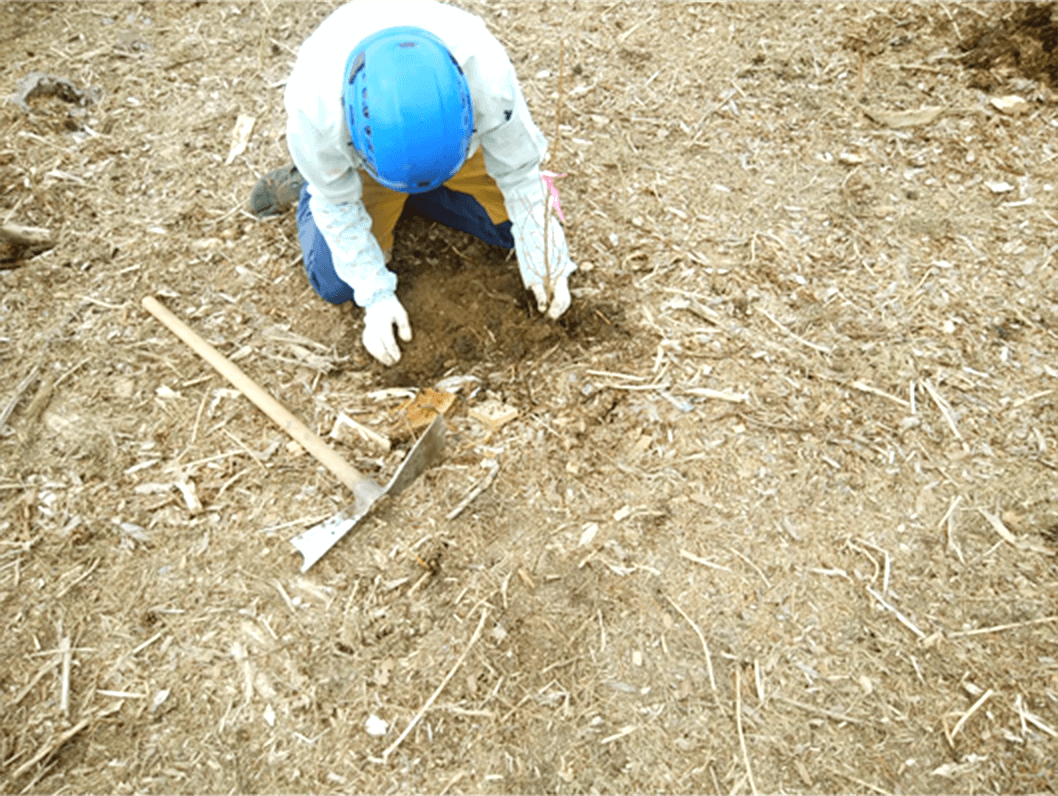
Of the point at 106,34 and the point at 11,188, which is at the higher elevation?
the point at 106,34

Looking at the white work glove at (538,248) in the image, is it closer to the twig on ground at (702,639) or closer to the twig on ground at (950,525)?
the twig on ground at (702,639)

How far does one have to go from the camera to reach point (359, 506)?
7.64 feet

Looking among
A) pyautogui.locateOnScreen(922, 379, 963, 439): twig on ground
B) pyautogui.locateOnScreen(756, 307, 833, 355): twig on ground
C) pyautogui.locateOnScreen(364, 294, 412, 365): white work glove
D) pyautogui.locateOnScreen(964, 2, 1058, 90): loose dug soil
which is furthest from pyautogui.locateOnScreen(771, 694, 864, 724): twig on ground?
pyautogui.locateOnScreen(964, 2, 1058, 90): loose dug soil

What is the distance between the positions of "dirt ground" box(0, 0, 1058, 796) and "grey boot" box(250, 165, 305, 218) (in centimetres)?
16

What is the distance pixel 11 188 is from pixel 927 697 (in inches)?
160

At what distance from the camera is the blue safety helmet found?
1878mm

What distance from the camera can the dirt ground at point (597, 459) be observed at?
6.59ft

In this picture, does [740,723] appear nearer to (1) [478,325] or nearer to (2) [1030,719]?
(2) [1030,719]

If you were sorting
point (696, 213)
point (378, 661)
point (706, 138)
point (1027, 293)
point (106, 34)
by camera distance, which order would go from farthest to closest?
point (106, 34) < point (706, 138) < point (696, 213) < point (1027, 293) < point (378, 661)

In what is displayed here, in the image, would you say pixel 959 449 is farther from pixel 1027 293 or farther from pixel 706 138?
pixel 706 138

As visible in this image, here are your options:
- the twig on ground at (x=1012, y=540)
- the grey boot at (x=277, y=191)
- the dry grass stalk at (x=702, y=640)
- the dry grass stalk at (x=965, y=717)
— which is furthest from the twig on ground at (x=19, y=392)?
the twig on ground at (x=1012, y=540)

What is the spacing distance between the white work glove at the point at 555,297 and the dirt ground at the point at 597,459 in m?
0.08

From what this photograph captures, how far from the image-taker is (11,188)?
3.31 m

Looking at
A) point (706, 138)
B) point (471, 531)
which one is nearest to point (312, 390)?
point (471, 531)
